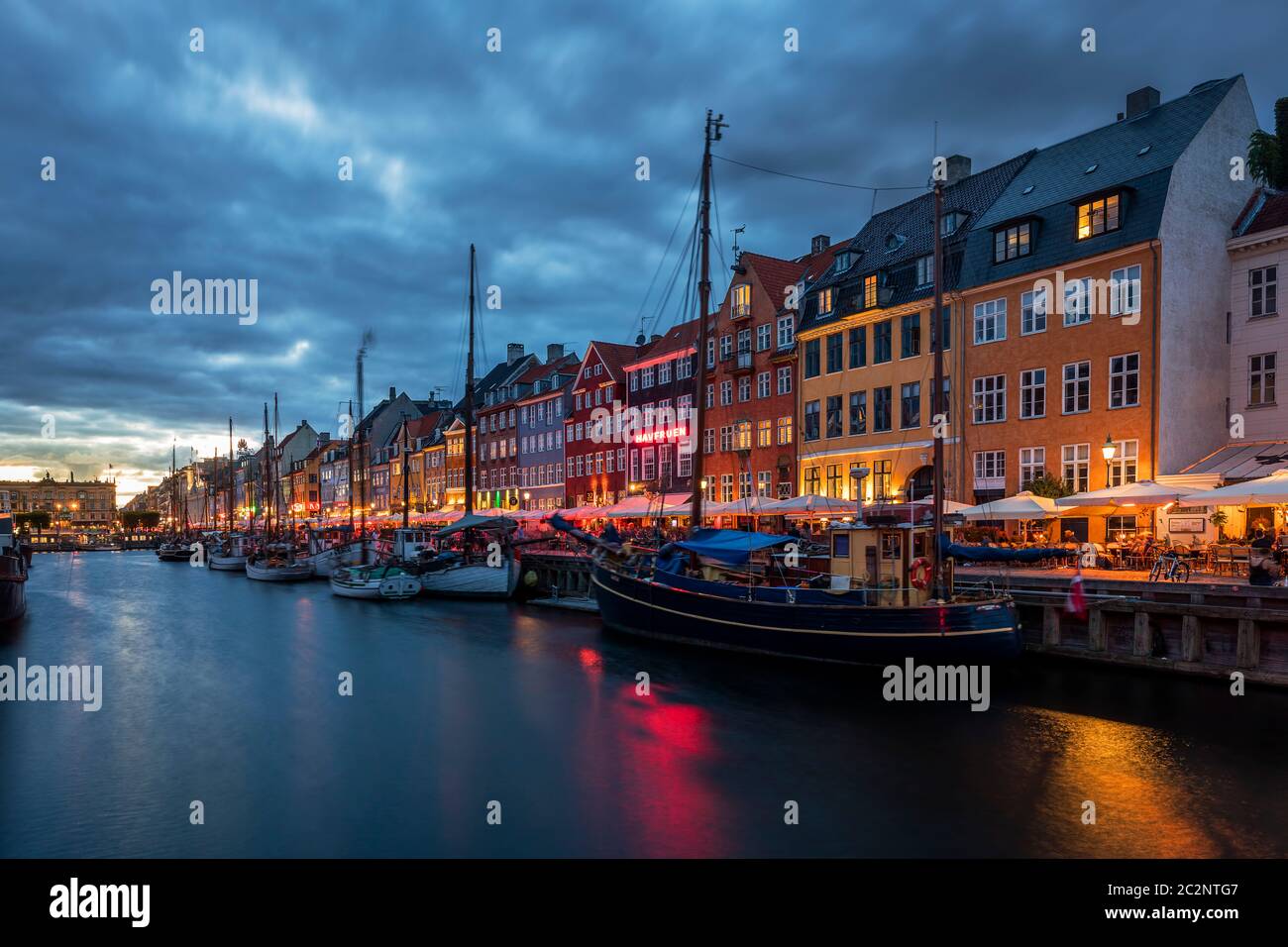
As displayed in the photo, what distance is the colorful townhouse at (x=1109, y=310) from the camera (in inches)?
1192

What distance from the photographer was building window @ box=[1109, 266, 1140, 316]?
30844 mm

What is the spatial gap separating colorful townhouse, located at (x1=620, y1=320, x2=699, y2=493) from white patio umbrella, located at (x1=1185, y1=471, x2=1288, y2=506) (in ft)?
112

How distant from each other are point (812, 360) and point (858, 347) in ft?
11.9

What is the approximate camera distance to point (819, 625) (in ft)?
75.3

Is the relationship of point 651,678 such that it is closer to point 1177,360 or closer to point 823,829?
point 823,829

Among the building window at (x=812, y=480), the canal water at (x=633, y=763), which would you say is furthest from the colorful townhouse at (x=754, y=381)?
the canal water at (x=633, y=763)

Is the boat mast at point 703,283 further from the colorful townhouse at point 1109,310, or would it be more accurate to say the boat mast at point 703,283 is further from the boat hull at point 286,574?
the boat hull at point 286,574

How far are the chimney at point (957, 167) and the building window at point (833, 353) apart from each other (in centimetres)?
958

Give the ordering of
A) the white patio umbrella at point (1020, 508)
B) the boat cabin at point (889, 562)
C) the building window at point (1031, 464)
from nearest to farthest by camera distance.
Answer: the boat cabin at point (889, 562), the white patio umbrella at point (1020, 508), the building window at point (1031, 464)

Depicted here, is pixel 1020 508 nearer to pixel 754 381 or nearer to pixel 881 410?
pixel 881 410

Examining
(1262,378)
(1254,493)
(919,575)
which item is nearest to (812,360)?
(1262,378)

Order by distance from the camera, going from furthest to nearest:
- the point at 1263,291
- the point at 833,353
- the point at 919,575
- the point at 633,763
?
1. the point at 833,353
2. the point at 1263,291
3. the point at 919,575
4. the point at 633,763
